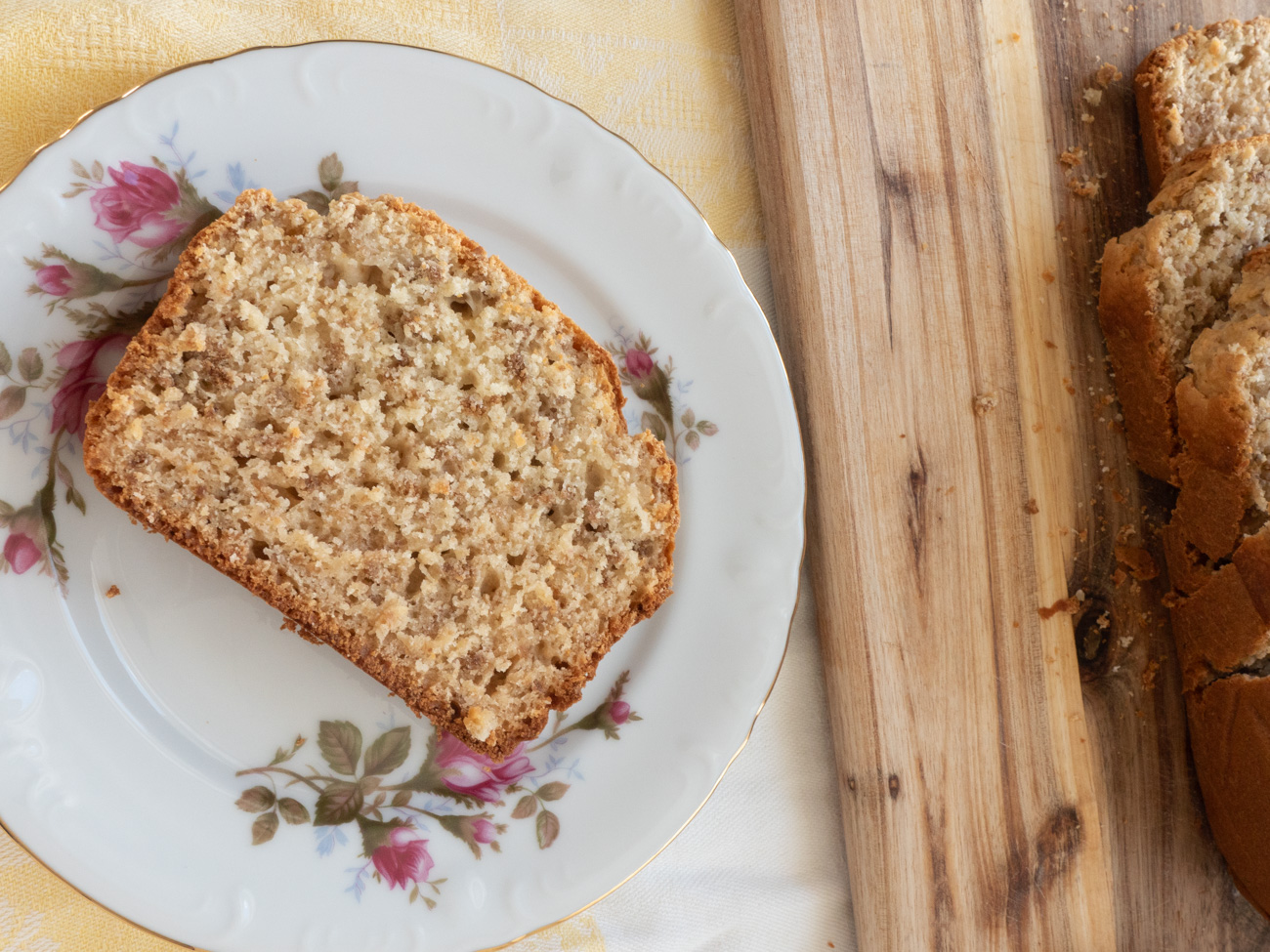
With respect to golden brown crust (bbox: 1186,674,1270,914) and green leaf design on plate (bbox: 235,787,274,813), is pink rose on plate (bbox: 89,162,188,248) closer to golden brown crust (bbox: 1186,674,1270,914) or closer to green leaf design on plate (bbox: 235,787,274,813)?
green leaf design on plate (bbox: 235,787,274,813)

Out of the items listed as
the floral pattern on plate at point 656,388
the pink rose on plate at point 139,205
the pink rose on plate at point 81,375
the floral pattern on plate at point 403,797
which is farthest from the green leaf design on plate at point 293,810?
the pink rose on plate at point 139,205

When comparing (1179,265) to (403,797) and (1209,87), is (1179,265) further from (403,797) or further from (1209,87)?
(403,797)

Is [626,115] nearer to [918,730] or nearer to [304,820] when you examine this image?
[918,730]

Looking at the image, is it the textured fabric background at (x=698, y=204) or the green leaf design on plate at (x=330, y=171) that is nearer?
the green leaf design on plate at (x=330, y=171)

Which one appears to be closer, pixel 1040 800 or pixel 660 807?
pixel 660 807

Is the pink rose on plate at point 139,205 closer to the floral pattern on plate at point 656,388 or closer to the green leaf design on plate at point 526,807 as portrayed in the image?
the floral pattern on plate at point 656,388

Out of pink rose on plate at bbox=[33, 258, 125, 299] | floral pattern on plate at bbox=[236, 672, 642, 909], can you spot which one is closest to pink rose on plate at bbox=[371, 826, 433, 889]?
floral pattern on plate at bbox=[236, 672, 642, 909]

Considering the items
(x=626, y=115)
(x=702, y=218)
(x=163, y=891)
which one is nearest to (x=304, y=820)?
(x=163, y=891)
